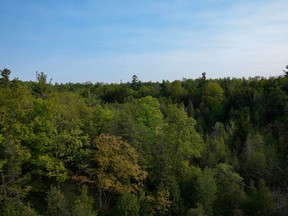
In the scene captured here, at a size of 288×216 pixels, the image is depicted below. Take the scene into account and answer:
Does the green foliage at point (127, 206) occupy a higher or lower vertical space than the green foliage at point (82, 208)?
lower

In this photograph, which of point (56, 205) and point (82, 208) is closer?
point (82, 208)

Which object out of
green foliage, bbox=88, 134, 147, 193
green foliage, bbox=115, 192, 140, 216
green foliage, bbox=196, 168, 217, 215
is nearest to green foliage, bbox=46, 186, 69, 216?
green foliage, bbox=115, 192, 140, 216

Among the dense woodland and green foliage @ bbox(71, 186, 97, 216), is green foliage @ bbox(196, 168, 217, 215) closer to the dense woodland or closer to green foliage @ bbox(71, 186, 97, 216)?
the dense woodland

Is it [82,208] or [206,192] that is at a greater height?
[82,208]

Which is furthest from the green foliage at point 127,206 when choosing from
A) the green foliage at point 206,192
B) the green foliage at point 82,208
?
the green foliage at point 206,192

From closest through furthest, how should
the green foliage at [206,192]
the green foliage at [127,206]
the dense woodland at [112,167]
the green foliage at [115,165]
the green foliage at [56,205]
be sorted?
the green foliage at [56,205]
the green foliage at [127,206]
the dense woodland at [112,167]
the green foliage at [115,165]
the green foliage at [206,192]

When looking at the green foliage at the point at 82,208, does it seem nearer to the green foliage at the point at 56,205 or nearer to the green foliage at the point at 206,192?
the green foliage at the point at 56,205

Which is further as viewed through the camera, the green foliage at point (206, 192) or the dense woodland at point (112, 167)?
the green foliage at point (206, 192)

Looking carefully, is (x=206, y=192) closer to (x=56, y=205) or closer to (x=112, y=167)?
(x=112, y=167)

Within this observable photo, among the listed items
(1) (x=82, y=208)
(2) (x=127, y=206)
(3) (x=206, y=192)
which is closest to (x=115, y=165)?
(2) (x=127, y=206)

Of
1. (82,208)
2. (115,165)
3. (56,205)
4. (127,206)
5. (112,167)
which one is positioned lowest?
(127,206)

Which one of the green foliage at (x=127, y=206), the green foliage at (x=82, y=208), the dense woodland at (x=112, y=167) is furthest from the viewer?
the dense woodland at (x=112, y=167)

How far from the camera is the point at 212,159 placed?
47125 millimetres

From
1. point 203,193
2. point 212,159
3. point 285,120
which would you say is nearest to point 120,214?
point 203,193
